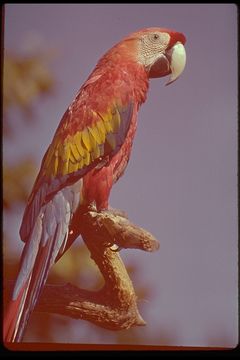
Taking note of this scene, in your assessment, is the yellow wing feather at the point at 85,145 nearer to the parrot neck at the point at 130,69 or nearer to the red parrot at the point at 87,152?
the red parrot at the point at 87,152

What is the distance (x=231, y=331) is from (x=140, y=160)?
25.3 inches

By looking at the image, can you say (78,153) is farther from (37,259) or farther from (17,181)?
(37,259)

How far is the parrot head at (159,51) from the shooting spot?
2066 millimetres

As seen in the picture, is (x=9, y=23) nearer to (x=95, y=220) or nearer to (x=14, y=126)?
(x=14, y=126)

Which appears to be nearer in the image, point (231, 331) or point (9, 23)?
point (231, 331)

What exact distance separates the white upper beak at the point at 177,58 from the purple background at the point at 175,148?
23 mm

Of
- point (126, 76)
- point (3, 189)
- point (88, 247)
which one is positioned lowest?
point (88, 247)

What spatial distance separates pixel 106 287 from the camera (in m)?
1.99

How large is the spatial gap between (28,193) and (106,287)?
16.2 inches

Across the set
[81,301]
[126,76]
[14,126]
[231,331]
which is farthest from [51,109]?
[231,331]

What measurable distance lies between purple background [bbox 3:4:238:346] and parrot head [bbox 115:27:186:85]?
30mm

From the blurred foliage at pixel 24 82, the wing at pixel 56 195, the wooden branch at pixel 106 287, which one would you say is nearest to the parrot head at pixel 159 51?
the wing at pixel 56 195

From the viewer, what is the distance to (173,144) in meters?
2.05

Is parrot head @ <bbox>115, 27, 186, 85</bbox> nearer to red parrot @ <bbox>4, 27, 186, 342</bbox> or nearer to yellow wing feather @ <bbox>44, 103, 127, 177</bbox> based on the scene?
red parrot @ <bbox>4, 27, 186, 342</bbox>
